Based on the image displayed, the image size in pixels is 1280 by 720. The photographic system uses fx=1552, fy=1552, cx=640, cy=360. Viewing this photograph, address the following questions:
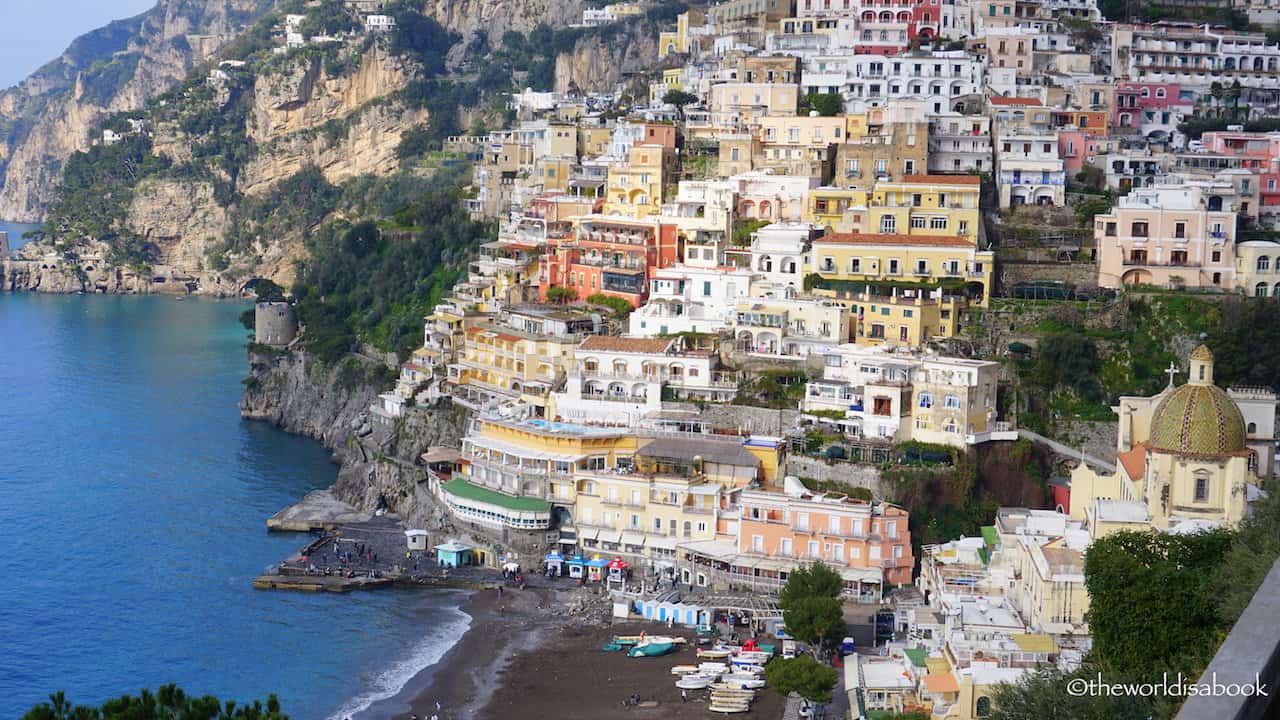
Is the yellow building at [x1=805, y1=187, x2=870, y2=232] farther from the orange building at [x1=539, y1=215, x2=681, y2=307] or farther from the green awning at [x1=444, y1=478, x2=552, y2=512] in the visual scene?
the green awning at [x1=444, y1=478, x2=552, y2=512]

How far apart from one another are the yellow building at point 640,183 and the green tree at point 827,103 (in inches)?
221

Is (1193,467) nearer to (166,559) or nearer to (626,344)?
(626,344)

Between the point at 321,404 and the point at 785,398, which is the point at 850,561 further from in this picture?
the point at 321,404

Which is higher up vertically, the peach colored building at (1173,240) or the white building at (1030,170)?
the white building at (1030,170)

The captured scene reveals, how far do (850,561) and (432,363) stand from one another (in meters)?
22.4

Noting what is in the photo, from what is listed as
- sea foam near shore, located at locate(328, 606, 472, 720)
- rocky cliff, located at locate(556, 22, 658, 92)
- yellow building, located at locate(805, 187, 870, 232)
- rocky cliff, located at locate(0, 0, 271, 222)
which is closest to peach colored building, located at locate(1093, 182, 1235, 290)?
yellow building, located at locate(805, 187, 870, 232)

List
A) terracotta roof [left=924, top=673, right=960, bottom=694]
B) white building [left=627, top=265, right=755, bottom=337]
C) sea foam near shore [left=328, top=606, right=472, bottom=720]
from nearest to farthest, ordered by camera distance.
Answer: terracotta roof [left=924, top=673, right=960, bottom=694] < sea foam near shore [left=328, top=606, right=472, bottom=720] < white building [left=627, top=265, right=755, bottom=337]

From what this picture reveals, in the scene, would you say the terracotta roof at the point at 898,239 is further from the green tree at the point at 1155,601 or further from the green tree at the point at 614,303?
the green tree at the point at 1155,601

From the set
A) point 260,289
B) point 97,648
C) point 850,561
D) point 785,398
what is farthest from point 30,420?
point 850,561

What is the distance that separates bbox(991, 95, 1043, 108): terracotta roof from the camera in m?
53.8

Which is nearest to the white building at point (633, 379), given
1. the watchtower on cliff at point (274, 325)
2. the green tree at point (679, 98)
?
the green tree at point (679, 98)

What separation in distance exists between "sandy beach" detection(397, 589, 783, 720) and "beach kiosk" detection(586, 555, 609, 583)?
2.05 m

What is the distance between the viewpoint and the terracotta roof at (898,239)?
154ft

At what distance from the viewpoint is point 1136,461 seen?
33000 mm
